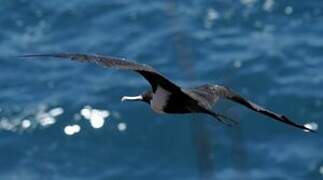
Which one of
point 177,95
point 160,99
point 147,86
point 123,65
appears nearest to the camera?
point 123,65

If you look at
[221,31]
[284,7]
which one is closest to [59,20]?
[221,31]

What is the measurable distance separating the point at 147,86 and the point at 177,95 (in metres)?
11.3

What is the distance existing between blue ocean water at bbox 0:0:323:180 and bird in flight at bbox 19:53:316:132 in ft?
30.3

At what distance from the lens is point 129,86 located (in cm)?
1658

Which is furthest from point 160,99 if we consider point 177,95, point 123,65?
point 123,65

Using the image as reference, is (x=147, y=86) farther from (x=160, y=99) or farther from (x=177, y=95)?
(x=177, y=95)

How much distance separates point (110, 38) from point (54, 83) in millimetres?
1758

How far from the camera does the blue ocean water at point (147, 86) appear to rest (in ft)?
51.0

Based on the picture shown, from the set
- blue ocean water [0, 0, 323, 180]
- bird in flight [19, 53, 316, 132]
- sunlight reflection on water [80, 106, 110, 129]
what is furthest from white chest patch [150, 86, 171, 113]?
sunlight reflection on water [80, 106, 110, 129]

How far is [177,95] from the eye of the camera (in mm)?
4836

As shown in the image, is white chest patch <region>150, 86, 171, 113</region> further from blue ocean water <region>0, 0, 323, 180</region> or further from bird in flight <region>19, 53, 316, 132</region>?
blue ocean water <region>0, 0, 323, 180</region>

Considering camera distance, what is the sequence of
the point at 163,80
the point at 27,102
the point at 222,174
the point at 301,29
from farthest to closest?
the point at 301,29
the point at 27,102
the point at 222,174
the point at 163,80

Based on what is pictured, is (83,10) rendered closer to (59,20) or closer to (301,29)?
(59,20)

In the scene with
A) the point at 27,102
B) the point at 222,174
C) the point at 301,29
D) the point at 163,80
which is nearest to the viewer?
the point at 163,80
